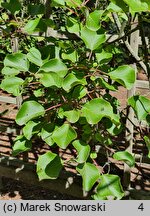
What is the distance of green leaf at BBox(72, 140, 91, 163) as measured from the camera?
143 centimetres

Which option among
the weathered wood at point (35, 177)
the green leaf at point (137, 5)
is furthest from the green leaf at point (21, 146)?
the weathered wood at point (35, 177)

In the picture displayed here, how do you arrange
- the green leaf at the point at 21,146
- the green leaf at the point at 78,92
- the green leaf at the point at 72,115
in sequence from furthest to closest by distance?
the green leaf at the point at 21,146
the green leaf at the point at 78,92
the green leaf at the point at 72,115

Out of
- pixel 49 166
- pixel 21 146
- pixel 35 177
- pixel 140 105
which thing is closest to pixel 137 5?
pixel 140 105

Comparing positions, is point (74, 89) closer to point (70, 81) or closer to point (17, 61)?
point (70, 81)

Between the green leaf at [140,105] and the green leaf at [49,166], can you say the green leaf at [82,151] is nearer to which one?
the green leaf at [49,166]

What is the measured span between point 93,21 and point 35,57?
31 centimetres

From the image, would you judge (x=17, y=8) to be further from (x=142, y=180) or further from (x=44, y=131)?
(x=142, y=180)

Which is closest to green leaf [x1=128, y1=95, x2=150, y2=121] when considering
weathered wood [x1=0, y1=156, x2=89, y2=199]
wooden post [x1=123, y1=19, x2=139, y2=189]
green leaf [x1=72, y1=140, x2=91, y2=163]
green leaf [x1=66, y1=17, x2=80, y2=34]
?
green leaf [x1=72, y1=140, x2=91, y2=163]

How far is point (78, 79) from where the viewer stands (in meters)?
1.31

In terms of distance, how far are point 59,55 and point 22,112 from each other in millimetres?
345

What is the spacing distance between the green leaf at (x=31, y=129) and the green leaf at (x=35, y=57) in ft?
0.85

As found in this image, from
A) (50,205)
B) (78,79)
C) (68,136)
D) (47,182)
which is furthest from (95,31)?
(47,182)

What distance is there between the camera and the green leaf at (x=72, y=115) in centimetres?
128

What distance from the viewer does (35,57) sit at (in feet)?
4.89
